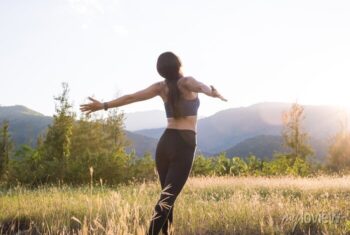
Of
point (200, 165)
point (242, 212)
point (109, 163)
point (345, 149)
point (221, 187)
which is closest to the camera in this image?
point (242, 212)

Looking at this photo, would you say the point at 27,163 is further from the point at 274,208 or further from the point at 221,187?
the point at 274,208

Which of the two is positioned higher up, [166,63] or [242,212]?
[166,63]

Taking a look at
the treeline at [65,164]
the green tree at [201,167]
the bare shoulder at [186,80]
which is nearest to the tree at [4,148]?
the treeline at [65,164]

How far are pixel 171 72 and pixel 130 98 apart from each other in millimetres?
556

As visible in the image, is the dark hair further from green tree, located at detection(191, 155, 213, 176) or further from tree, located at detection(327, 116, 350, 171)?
tree, located at detection(327, 116, 350, 171)

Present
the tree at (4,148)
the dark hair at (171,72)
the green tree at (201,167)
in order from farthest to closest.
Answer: the tree at (4,148)
the green tree at (201,167)
the dark hair at (171,72)

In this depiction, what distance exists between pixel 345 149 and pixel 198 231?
33.3 meters

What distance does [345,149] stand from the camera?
3694 cm

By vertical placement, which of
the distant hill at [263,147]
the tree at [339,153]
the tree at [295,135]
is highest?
the tree at [295,135]

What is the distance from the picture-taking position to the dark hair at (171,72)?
4617mm

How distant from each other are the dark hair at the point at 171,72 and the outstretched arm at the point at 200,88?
0.46 feet

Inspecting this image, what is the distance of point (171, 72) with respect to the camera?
4.68m

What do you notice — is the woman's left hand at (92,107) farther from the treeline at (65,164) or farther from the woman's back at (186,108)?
the treeline at (65,164)

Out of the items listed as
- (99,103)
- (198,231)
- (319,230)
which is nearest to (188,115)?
(99,103)
